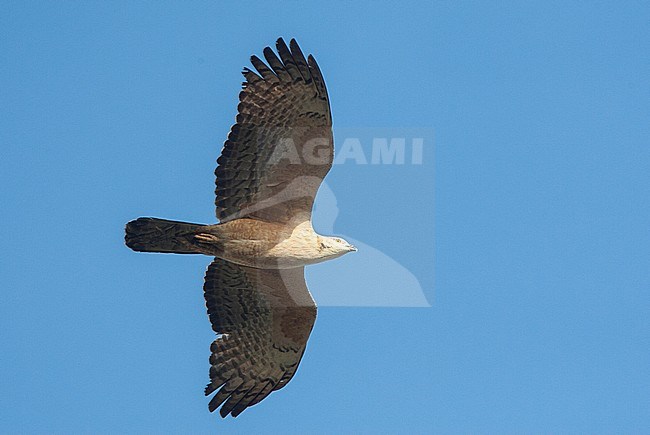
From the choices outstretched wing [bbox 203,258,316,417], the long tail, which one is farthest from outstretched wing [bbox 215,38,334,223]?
outstretched wing [bbox 203,258,316,417]

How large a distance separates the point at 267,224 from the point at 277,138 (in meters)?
1.04

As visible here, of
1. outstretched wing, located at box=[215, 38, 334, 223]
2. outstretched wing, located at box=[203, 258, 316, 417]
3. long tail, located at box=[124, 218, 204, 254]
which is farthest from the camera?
outstretched wing, located at box=[203, 258, 316, 417]

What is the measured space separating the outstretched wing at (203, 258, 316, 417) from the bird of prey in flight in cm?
1

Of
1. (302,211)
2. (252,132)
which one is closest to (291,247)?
(302,211)

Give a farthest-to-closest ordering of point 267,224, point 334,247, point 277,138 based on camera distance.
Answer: point 267,224
point 334,247
point 277,138

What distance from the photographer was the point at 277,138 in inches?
499

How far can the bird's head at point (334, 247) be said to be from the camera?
12797 mm

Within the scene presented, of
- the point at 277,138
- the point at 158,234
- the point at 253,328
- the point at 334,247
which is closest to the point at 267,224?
the point at 334,247

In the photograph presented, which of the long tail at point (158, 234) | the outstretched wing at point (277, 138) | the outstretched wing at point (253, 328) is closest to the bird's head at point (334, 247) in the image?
the outstretched wing at point (277, 138)

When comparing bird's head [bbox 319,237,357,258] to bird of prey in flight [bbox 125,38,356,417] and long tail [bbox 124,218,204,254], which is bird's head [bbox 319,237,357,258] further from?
long tail [bbox 124,218,204,254]

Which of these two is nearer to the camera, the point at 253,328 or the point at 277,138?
the point at 277,138

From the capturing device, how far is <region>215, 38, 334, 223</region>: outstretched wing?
12.5m

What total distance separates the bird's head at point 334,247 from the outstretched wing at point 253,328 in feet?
2.94

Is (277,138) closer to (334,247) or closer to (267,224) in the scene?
(267,224)
